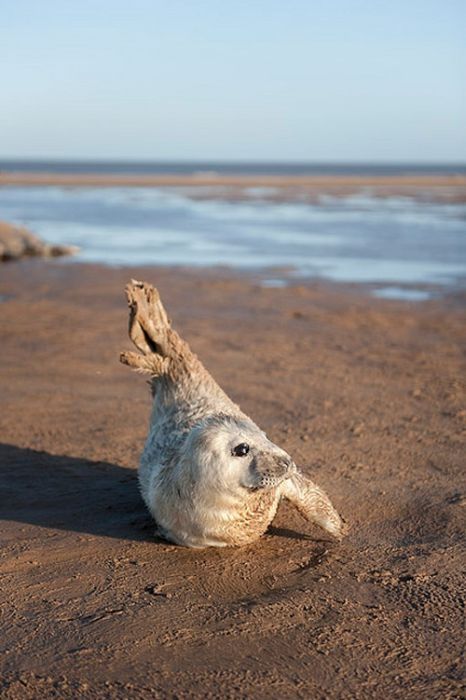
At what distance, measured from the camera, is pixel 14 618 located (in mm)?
4441

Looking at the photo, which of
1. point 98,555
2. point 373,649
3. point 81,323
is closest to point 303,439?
point 98,555

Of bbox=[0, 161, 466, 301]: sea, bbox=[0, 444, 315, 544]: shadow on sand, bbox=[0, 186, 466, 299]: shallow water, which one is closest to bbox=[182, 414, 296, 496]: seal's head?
bbox=[0, 444, 315, 544]: shadow on sand

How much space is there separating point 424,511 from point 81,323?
8.08 m

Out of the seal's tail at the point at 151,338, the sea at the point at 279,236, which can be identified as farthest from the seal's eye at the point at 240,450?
the sea at the point at 279,236

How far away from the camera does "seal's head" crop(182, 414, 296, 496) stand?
15.3ft

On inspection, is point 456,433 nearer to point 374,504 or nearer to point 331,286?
point 374,504

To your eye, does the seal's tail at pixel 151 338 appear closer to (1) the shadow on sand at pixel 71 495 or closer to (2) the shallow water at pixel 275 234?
(1) the shadow on sand at pixel 71 495

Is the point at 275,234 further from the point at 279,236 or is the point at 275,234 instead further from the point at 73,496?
the point at 73,496

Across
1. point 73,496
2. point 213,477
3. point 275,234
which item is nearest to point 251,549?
point 213,477

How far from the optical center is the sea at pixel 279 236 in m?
19.4

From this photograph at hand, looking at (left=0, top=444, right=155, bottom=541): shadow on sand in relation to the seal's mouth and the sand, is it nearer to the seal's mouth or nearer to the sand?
the sand

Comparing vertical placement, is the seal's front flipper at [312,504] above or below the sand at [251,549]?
above

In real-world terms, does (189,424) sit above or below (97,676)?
above

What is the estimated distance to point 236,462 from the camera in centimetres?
472
